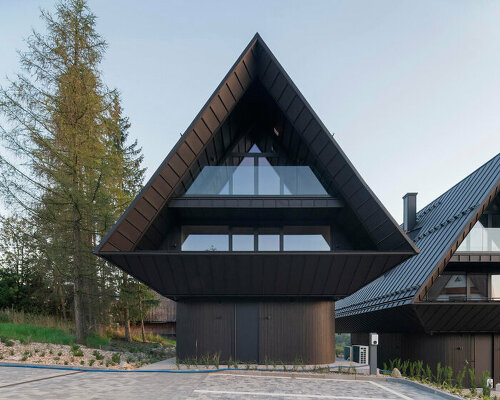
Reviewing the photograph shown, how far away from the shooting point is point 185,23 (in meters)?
17.6

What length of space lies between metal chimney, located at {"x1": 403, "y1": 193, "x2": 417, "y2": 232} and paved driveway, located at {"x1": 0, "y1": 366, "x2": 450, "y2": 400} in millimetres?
14114

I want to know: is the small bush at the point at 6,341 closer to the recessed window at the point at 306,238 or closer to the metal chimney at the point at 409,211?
the recessed window at the point at 306,238

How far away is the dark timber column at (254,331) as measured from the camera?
14.9m

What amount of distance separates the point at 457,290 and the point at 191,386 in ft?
41.6

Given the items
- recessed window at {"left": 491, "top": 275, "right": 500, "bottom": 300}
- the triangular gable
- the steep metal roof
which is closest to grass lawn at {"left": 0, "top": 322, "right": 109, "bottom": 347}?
the triangular gable

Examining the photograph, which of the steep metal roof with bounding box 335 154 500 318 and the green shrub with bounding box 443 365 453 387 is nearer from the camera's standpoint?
the green shrub with bounding box 443 365 453 387

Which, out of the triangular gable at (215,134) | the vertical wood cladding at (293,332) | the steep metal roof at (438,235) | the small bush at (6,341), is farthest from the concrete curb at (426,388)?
the small bush at (6,341)

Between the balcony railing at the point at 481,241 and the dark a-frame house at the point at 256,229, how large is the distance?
562 cm

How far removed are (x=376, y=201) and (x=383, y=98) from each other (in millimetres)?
14364

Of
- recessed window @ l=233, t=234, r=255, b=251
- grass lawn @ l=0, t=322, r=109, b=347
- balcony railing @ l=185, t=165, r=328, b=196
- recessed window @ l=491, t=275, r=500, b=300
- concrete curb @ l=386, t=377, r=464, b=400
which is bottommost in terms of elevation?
concrete curb @ l=386, t=377, r=464, b=400

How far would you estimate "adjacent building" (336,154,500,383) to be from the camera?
16453 millimetres

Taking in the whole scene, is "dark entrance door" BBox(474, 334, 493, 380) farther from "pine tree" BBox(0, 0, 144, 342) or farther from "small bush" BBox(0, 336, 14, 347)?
"small bush" BBox(0, 336, 14, 347)

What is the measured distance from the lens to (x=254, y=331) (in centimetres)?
1503

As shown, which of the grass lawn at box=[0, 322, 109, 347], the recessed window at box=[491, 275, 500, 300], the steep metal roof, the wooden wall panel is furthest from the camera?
the recessed window at box=[491, 275, 500, 300]
